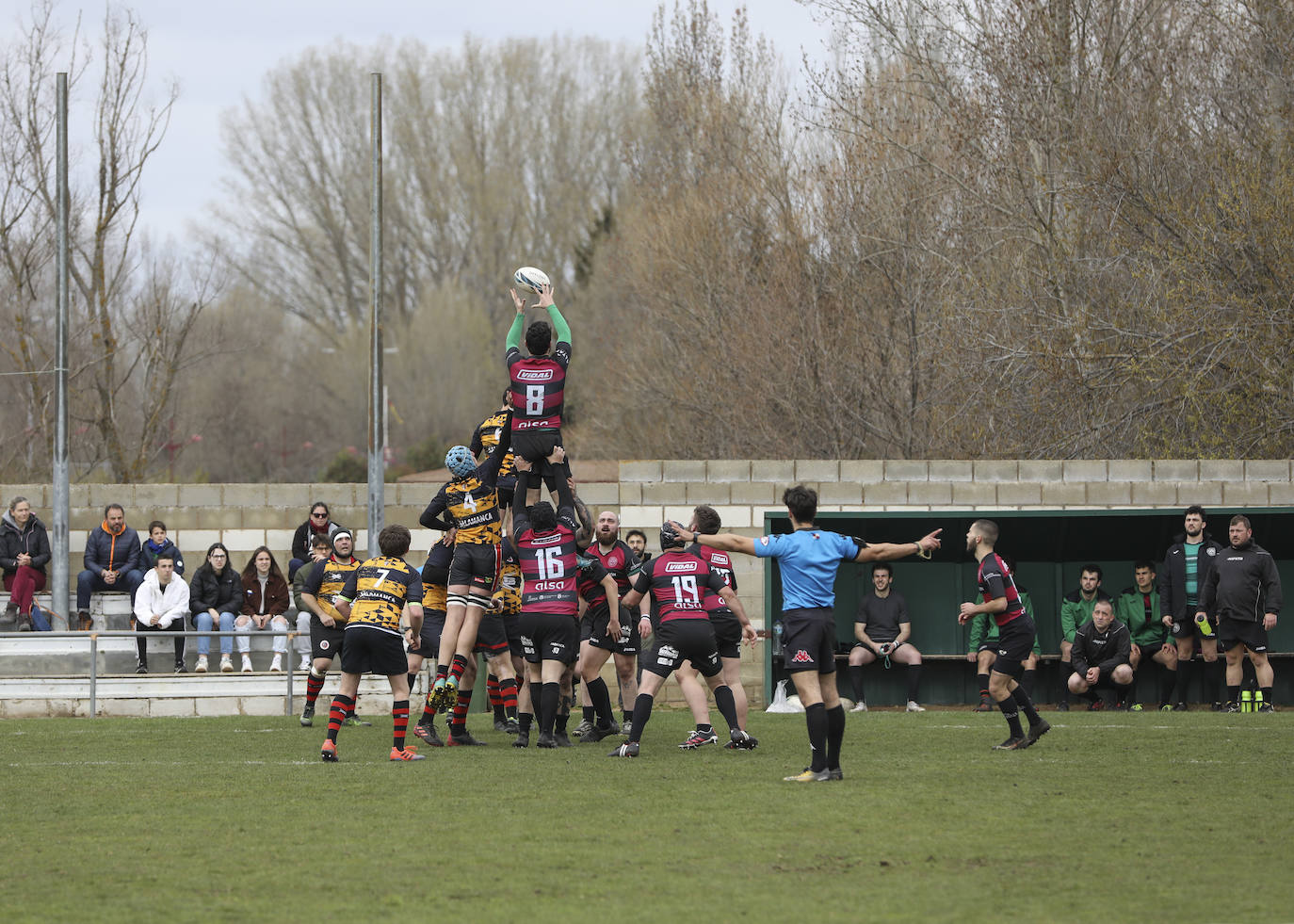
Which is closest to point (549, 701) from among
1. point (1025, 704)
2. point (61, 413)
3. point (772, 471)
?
point (1025, 704)

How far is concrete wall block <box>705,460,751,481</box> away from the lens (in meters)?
19.3

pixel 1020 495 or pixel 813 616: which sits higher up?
pixel 1020 495

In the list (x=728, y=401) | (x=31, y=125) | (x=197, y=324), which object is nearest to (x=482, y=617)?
(x=728, y=401)

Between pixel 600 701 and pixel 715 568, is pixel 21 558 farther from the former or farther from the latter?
pixel 715 568

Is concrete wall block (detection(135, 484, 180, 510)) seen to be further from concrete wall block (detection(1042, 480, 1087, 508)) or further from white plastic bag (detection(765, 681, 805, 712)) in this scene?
concrete wall block (detection(1042, 480, 1087, 508))

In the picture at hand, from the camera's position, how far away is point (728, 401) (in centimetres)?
3444

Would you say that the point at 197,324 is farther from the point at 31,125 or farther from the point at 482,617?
the point at 482,617

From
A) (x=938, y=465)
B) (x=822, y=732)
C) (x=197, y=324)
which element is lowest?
(x=822, y=732)

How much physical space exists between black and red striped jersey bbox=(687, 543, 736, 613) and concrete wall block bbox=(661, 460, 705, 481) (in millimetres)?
6005

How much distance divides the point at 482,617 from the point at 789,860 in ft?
19.2

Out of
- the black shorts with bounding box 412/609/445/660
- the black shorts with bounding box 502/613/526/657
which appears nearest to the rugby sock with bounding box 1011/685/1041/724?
the black shorts with bounding box 502/613/526/657

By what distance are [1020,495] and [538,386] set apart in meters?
9.22

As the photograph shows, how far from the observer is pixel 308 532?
1928 cm

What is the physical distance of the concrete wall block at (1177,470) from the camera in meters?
19.0
